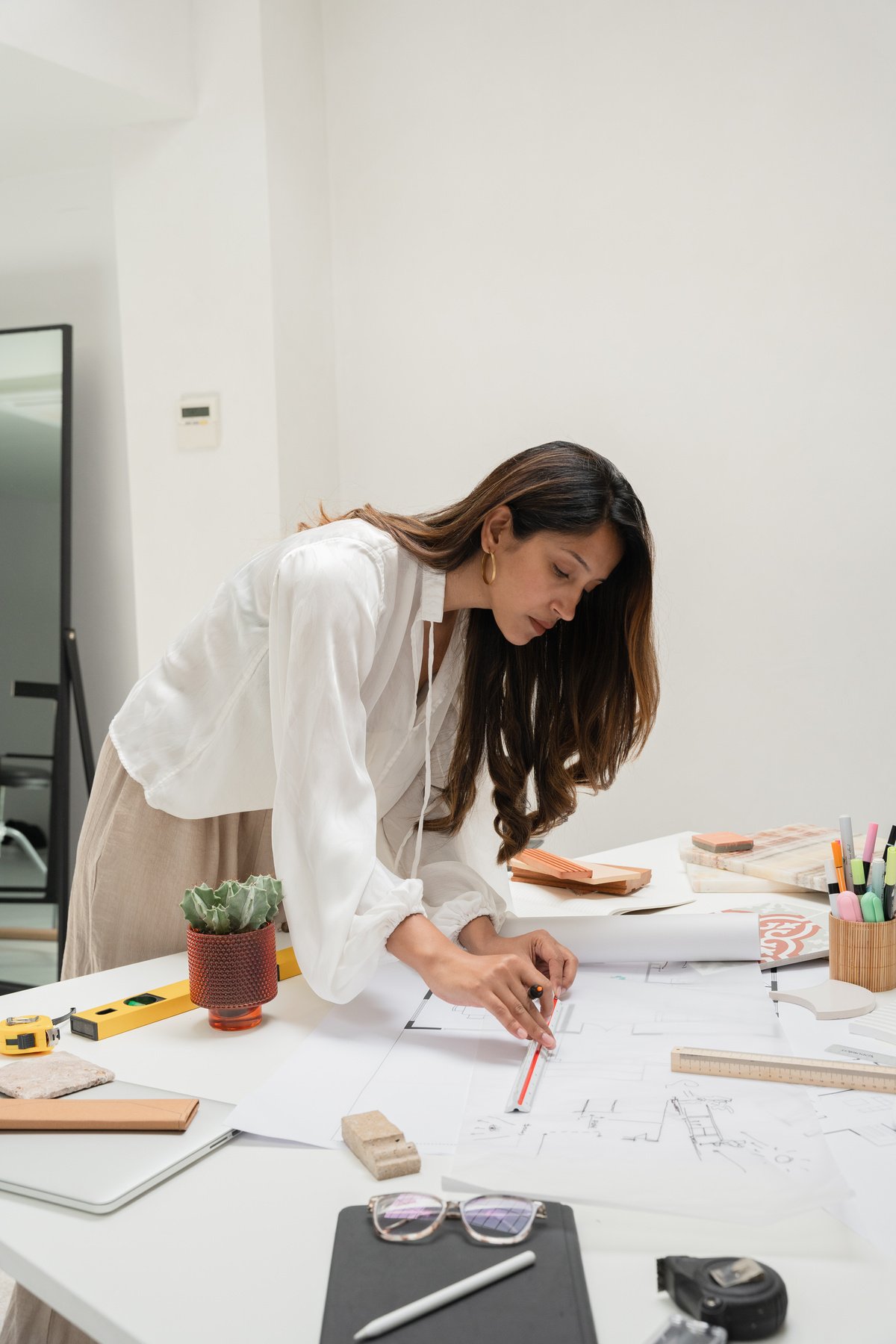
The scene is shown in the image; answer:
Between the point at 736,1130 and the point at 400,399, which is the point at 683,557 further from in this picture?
the point at 736,1130

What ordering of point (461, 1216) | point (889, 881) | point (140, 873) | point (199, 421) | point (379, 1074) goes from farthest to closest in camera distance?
point (199, 421)
point (140, 873)
point (889, 881)
point (379, 1074)
point (461, 1216)

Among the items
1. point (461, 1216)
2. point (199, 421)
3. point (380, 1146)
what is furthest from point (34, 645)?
point (461, 1216)

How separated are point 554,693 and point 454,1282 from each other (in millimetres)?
981

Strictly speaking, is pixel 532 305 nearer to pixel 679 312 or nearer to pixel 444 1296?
pixel 679 312

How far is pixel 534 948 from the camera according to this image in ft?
3.85

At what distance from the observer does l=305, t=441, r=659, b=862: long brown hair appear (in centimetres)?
139

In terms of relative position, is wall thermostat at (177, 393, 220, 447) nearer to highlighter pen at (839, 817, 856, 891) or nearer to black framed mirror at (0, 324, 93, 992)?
black framed mirror at (0, 324, 93, 992)

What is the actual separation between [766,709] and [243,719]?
1.76m

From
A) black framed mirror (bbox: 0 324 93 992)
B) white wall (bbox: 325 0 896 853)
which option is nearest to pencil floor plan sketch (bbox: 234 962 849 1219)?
white wall (bbox: 325 0 896 853)

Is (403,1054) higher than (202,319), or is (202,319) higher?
A: (202,319)

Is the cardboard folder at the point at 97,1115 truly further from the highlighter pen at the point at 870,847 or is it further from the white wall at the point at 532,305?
the white wall at the point at 532,305

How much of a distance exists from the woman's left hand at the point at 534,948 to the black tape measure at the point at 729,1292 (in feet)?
1.64

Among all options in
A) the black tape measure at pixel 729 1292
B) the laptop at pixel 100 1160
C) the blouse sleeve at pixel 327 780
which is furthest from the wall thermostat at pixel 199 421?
the black tape measure at pixel 729 1292

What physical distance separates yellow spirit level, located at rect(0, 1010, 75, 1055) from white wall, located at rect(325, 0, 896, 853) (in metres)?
2.06
